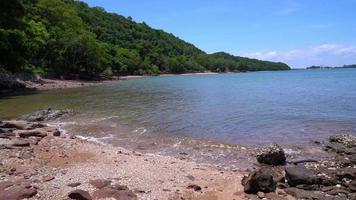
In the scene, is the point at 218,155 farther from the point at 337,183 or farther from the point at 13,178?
the point at 13,178

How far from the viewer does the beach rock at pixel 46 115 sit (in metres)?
28.4

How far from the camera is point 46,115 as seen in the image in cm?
2956

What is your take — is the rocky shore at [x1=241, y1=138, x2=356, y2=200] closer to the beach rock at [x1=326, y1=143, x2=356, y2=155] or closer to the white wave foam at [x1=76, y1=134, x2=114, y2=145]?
the beach rock at [x1=326, y1=143, x2=356, y2=155]

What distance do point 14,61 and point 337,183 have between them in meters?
43.6

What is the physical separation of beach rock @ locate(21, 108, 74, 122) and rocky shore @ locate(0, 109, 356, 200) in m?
10.4

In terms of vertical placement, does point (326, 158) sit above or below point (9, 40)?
below

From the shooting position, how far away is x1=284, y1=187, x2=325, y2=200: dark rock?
39.3 feet

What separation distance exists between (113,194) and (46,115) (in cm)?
2020

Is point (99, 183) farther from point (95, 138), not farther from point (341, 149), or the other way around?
point (341, 149)

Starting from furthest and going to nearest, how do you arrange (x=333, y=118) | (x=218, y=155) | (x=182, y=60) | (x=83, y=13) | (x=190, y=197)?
(x=182, y=60) < (x=83, y=13) < (x=333, y=118) < (x=218, y=155) < (x=190, y=197)

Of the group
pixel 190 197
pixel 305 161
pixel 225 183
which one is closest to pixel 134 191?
pixel 190 197

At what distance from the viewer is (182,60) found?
626 feet

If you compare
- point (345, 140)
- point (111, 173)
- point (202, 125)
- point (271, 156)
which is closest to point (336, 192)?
point (271, 156)

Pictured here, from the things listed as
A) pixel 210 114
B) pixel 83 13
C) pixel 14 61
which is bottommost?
pixel 210 114
